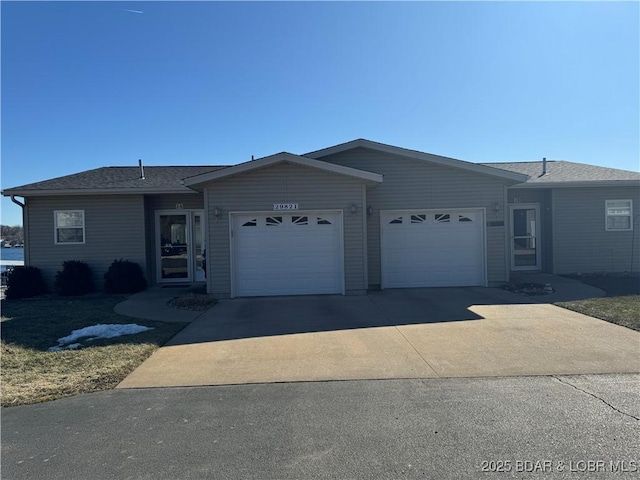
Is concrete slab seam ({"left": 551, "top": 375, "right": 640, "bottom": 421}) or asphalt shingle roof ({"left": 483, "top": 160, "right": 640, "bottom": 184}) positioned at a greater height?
asphalt shingle roof ({"left": 483, "top": 160, "right": 640, "bottom": 184})

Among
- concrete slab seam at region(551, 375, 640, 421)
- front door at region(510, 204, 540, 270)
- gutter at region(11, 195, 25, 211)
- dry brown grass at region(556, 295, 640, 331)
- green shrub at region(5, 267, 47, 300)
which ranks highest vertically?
gutter at region(11, 195, 25, 211)

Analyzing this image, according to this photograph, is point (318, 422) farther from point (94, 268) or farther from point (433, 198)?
point (94, 268)

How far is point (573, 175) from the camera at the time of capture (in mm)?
15305

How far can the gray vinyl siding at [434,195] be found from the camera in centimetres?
1263

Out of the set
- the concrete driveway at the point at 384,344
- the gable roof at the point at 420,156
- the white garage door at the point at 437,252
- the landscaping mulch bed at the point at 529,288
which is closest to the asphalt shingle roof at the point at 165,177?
the gable roof at the point at 420,156

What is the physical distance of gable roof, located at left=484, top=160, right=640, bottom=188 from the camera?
47.1 feet

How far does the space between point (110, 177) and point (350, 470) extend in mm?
14829

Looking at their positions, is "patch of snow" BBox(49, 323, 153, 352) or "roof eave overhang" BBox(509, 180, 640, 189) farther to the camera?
"roof eave overhang" BBox(509, 180, 640, 189)

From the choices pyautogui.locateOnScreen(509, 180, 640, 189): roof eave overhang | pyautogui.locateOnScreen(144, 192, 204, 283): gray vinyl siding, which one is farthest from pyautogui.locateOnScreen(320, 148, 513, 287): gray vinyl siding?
pyautogui.locateOnScreen(144, 192, 204, 283): gray vinyl siding

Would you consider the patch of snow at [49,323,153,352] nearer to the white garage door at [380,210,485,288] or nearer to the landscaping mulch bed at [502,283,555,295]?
the white garage door at [380,210,485,288]

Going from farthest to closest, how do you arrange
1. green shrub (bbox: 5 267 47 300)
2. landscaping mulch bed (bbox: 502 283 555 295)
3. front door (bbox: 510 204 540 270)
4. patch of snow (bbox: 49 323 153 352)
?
front door (bbox: 510 204 540 270) < green shrub (bbox: 5 267 47 300) < landscaping mulch bed (bbox: 502 283 555 295) < patch of snow (bbox: 49 323 153 352)

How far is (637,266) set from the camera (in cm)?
1508

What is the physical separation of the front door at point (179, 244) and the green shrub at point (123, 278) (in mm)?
1267

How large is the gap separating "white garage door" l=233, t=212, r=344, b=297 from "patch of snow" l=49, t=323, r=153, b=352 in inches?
143
